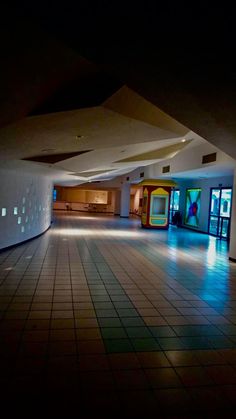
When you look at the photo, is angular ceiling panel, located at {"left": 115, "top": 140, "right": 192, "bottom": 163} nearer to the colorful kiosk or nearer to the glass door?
the colorful kiosk

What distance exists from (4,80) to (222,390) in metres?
3.39

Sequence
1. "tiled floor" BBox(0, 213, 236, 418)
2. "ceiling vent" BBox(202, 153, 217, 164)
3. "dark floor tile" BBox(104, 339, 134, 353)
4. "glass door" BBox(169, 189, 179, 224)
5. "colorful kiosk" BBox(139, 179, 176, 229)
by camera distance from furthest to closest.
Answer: "glass door" BBox(169, 189, 179, 224) → "colorful kiosk" BBox(139, 179, 176, 229) → "ceiling vent" BBox(202, 153, 217, 164) → "dark floor tile" BBox(104, 339, 134, 353) → "tiled floor" BBox(0, 213, 236, 418)

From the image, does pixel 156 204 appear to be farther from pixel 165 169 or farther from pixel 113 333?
pixel 113 333

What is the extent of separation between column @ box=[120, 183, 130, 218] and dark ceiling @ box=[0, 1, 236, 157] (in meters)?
20.6

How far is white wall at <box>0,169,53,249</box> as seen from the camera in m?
8.62

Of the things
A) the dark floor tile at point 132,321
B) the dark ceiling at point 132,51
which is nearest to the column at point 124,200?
the dark floor tile at point 132,321

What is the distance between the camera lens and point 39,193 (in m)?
12.3

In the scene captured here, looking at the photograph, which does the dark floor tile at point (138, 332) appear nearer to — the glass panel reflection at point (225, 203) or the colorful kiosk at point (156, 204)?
the glass panel reflection at point (225, 203)

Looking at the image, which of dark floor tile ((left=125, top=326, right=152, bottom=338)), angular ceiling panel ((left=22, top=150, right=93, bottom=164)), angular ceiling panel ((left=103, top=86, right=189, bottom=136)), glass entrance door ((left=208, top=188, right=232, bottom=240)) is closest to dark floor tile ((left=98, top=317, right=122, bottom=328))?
dark floor tile ((left=125, top=326, right=152, bottom=338))

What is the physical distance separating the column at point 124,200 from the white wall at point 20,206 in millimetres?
11772

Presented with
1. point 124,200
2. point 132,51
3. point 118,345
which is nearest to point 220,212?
point 124,200

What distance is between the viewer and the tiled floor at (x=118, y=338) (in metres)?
2.61

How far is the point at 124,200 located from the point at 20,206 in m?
14.6

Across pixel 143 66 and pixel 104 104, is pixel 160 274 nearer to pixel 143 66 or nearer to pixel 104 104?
pixel 104 104
